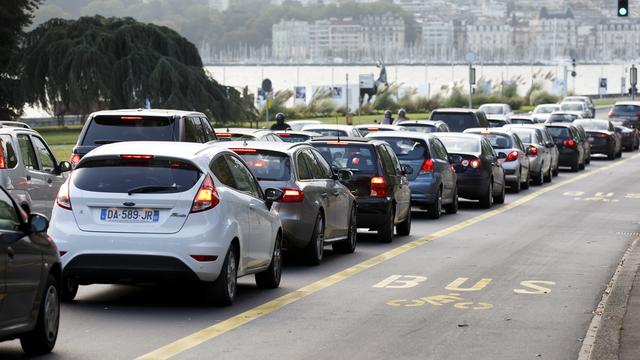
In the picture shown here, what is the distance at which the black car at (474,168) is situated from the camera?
1211 inches

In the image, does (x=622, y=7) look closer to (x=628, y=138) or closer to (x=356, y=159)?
(x=356, y=159)

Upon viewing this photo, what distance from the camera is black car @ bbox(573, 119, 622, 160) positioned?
57844 mm

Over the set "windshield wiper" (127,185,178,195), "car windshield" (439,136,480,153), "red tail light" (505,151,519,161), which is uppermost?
"windshield wiper" (127,185,178,195)

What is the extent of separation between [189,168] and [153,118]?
855 cm

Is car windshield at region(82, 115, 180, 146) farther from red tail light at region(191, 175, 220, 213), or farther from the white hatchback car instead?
red tail light at region(191, 175, 220, 213)

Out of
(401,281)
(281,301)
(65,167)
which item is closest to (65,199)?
(281,301)

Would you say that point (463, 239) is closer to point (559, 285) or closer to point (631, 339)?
point (559, 285)

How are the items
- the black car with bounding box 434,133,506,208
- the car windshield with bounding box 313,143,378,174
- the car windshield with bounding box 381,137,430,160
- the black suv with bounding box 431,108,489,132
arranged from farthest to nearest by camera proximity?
the black suv with bounding box 431,108,489,132 → the black car with bounding box 434,133,506,208 → the car windshield with bounding box 381,137,430,160 → the car windshield with bounding box 313,143,378,174

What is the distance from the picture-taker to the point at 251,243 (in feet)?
48.8

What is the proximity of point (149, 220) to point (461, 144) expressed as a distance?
18539 mm

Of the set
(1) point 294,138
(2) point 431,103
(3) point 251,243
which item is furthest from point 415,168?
(2) point 431,103

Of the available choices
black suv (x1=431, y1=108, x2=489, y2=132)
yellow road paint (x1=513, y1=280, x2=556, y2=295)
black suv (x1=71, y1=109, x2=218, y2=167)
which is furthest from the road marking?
black suv (x1=431, y1=108, x2=489, y2=132)

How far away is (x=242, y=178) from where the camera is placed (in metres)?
15.2

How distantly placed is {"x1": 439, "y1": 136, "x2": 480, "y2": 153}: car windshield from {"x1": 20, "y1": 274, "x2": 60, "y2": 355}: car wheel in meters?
20.4
